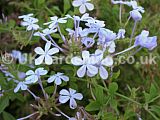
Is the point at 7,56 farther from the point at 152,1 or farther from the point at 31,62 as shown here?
the point at 152,1

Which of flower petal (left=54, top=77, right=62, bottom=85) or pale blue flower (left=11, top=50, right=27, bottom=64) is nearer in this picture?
flower petal (left=54, top=77, right=62, bottom=85)

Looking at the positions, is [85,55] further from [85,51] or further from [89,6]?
[89,6]

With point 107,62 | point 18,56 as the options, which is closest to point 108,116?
point 107,62

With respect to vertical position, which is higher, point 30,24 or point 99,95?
point 30,24

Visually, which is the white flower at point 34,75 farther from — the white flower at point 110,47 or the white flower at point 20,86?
the white flower at point 110,47

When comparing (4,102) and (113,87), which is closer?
(113,87)

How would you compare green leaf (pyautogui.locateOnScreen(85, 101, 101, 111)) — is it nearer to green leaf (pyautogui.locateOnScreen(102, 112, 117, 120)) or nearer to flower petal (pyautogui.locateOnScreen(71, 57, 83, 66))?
green leaf (pyautogui.locateOnScreen(102, 112, 117, 120))

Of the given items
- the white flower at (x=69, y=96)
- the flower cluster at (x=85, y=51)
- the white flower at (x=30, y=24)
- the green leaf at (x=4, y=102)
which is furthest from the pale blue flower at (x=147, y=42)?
the green leaf at (x=4, y=102)

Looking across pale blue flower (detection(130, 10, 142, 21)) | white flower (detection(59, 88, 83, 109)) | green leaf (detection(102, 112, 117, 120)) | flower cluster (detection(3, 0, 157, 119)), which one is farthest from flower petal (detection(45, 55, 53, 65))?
pale blue flower (detection(130, 10, 142, 21))

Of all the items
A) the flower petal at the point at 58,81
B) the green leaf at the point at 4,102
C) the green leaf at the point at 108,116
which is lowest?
the green leaf at the point at 4,102

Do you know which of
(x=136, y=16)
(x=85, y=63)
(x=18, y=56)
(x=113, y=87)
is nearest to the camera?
(x=85, y=63)

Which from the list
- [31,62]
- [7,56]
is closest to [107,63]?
[7,56]

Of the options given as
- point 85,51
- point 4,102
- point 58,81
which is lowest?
point 4,102

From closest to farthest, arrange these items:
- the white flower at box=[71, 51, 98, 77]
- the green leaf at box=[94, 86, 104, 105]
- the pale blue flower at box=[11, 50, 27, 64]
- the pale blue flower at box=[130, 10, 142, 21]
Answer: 1. the white flower at box=[71, 51, 98, 77]
2. the green leaf at box=[94, 86, 104, 105]
3. the pale blue flower at box=[130, 10, 142, 21]
4. the pale blue flower at box=[11, 50, 27, 64]
